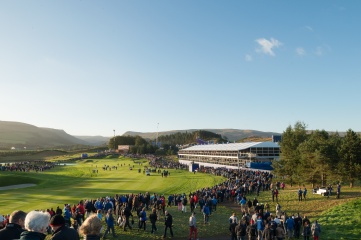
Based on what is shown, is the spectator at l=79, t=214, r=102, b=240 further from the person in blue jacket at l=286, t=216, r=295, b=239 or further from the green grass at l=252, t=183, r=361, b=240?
the green grass at l=252, t=183, r=361, b=240

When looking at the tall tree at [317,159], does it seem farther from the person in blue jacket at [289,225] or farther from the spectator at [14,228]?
the spectator at [14,228]

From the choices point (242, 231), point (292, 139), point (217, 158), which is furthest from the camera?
point (217, 158)

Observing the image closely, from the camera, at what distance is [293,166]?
46250mm

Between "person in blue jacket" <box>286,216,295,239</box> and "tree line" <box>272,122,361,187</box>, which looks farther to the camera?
"tree line" <box>272,122,361,187</box>

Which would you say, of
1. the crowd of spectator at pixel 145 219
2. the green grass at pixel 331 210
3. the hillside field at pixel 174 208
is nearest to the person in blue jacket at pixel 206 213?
the crowd of spectator at pixel 145 219

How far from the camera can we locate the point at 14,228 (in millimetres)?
6277

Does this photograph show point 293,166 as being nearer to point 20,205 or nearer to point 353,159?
point 353,159

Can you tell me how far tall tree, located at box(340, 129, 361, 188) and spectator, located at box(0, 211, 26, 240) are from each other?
135ft

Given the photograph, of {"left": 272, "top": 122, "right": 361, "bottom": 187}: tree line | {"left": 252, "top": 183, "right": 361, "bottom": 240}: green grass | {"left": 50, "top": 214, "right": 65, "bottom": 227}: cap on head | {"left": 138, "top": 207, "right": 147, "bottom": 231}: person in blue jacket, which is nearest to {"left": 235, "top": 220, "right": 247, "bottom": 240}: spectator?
{"left": 138, "top": 207, "right": 147, "bottom": 231}: person in blue jacket

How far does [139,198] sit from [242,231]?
14562 mm

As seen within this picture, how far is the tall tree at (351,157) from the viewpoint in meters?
40.3

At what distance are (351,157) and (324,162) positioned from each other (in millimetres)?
5173

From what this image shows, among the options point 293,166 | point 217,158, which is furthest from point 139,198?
point 217,158

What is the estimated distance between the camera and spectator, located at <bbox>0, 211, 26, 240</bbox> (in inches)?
241
